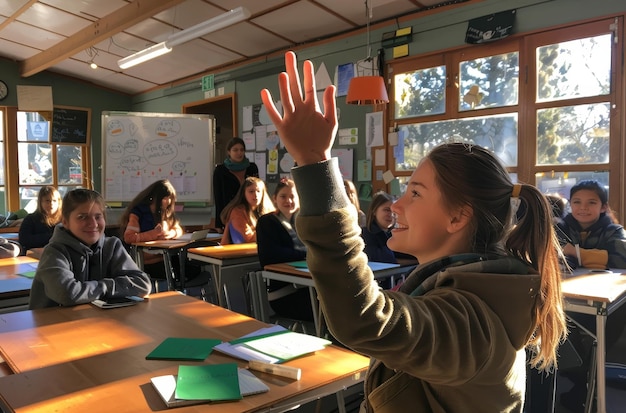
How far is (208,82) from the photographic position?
22.4 feet

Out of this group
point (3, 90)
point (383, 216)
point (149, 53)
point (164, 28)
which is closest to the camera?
point (383, 216)

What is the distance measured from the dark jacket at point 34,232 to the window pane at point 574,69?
4195mm

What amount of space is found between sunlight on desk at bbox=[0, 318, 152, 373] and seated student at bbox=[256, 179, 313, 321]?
1415 millimetres

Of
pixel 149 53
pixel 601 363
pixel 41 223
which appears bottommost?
pixel 601 363

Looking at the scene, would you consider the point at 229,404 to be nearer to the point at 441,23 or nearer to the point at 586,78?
the point at 586,78

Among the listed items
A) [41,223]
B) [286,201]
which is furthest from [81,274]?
[41,223]

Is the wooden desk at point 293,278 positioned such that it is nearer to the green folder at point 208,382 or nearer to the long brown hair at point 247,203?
the long brown hair at point 247,203

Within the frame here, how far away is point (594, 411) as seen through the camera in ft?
7.72

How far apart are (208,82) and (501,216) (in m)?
6.37

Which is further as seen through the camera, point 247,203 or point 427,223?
point 247,203

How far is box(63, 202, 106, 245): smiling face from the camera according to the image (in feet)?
7.13

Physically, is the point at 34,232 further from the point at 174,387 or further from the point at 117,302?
the point at 174,387

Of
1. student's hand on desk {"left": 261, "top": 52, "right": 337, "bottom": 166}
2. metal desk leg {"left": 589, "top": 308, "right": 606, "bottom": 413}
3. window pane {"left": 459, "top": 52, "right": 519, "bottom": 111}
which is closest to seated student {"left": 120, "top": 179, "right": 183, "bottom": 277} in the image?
window pane {"left": 459, "top": 52, "right": 519, "bottom": 111}

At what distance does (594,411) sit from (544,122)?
226cm
